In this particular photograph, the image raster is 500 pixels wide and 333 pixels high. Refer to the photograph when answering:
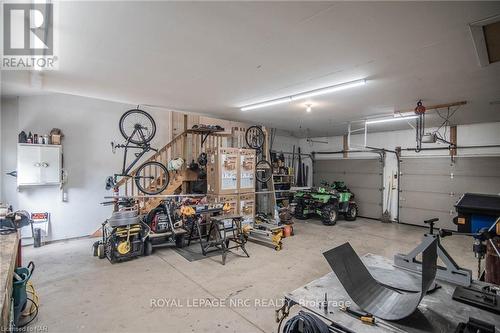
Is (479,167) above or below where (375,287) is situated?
above

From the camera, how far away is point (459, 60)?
292cm

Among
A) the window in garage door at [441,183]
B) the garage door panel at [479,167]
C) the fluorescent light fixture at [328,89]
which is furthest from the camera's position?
the window in garage door at [441,183]

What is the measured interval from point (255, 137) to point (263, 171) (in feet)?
3.74

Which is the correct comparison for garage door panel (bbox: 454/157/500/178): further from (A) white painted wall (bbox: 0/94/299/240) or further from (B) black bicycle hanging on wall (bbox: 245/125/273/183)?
(A) white painted wall (bbox: 0/94/299/240)

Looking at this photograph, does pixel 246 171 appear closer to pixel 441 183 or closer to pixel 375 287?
pixel 375 287

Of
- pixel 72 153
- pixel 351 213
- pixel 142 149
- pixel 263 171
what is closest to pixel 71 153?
pixel 72 153

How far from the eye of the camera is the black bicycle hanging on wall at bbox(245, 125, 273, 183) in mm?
7507

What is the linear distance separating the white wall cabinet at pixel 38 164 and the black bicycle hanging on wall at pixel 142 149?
110 cm

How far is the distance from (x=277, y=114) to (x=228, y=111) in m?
1.30

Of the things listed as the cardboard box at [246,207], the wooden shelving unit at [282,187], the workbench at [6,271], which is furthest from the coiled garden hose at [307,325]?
the wooden shelving unit at [282,187]

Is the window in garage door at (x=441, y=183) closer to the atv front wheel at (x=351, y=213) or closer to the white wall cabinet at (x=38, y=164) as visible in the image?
the atv front wheel at (x=351, y=213)

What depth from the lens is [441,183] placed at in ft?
23.4

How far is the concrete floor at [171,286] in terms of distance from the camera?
8.33 feet

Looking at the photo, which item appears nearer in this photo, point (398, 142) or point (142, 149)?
point (142, 149)
